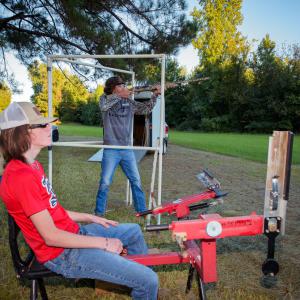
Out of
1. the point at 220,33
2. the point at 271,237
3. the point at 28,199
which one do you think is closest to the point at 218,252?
the point at 271,237

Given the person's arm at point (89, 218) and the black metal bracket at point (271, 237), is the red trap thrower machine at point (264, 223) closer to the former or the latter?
the black metal bracket at point (271, 237)

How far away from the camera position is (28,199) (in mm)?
1821

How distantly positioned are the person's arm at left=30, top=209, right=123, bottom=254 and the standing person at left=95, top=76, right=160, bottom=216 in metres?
2.80

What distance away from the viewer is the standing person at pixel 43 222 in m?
1.86

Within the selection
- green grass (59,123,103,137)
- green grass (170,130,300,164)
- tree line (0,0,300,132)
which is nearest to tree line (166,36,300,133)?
tree line (0,0,300,132)

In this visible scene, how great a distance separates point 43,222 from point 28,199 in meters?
0.15

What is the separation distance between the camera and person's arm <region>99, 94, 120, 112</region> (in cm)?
477

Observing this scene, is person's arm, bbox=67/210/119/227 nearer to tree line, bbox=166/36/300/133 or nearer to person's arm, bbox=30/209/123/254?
person's arm, bbox=30/209/123/254

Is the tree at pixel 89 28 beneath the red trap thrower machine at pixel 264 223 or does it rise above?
above

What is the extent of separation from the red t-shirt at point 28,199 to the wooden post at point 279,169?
1179 mm

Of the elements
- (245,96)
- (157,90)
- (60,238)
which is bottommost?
(60,238)

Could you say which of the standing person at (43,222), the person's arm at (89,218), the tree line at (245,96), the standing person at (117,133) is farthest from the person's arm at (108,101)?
the tree line at (245,96)

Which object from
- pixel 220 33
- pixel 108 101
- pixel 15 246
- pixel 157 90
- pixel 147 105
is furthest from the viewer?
pixel 220 33

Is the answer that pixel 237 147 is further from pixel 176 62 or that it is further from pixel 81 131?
pixel 81 131
